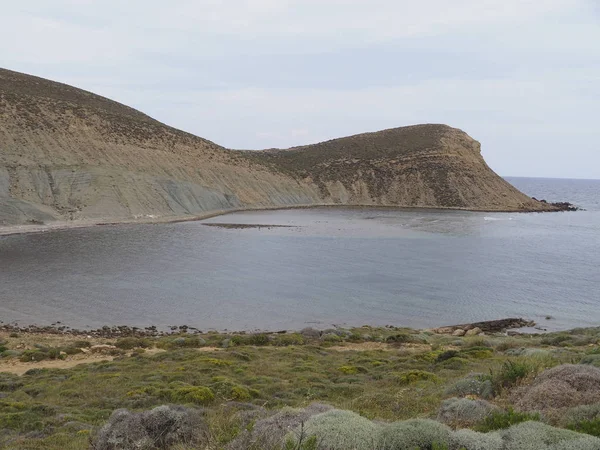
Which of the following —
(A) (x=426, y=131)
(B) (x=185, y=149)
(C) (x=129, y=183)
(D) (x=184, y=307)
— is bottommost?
(D) (x=184, y=307)

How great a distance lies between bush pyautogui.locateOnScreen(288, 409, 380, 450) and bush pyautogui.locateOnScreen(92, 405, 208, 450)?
1787 mm

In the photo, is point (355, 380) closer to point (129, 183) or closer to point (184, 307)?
point (184, 307)

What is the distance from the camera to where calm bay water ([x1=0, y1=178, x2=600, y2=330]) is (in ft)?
104

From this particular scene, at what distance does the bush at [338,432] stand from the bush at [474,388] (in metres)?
4.30

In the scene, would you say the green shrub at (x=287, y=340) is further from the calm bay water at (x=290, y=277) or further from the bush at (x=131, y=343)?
the bush at (x=131, y=343)

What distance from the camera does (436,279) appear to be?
4103 cm

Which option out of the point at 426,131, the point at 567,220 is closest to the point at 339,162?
the point at 426,131

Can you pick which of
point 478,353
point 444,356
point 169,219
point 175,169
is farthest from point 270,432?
point 175,169

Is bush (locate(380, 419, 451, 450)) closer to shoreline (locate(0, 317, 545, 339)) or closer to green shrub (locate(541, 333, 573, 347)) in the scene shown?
green shrub (locate(541, 333, 573, 347))

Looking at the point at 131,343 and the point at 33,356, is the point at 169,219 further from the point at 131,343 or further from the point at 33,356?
the point at 33,356

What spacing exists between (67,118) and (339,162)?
214 feet

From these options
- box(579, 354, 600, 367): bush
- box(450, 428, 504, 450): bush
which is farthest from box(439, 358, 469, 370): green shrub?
box(450, 428, 504, 450): bush

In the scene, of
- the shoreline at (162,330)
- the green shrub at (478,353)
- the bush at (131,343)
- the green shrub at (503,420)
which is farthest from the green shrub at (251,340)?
the green shrub at (503,420)

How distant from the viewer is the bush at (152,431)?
8688 mm
